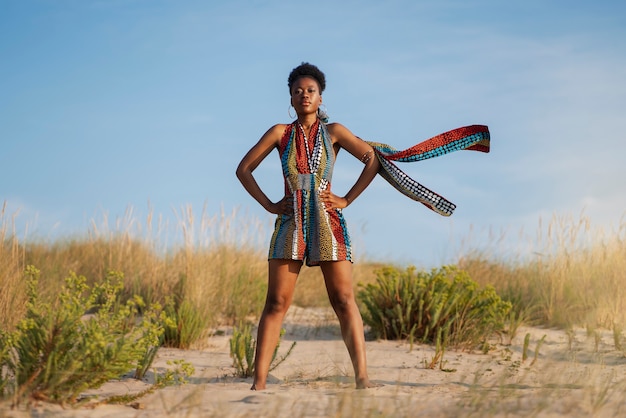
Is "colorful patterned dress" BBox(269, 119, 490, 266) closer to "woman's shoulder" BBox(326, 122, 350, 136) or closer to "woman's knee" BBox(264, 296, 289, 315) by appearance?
"woman's shoulder" BBox(326, 122, 350, 136)

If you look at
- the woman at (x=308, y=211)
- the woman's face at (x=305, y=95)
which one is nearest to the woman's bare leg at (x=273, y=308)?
the woman at (x=308, y=211)

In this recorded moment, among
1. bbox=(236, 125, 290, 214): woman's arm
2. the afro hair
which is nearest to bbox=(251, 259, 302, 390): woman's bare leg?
bbox=(236, 125, 290, 214): woman's arm

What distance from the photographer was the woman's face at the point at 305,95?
523cm

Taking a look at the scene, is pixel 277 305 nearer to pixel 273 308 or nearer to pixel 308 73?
pixel 273 308

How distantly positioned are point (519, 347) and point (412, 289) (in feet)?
4.80

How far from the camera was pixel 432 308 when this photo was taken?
299 inches

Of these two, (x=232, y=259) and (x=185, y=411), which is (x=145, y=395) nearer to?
(x=185, y=411)

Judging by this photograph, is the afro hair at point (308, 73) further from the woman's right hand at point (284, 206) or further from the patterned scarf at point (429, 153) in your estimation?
the woman's right hand at point (284, 206)

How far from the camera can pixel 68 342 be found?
4.21m

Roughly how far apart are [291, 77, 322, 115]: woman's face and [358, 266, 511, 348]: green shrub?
295 centimetres

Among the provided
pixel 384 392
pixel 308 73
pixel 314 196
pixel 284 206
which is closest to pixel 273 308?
pixel 284 206

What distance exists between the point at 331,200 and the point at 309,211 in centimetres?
17

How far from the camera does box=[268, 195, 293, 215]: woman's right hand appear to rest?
16.6 ft

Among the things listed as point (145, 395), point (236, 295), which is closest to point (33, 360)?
point (145, 395)
